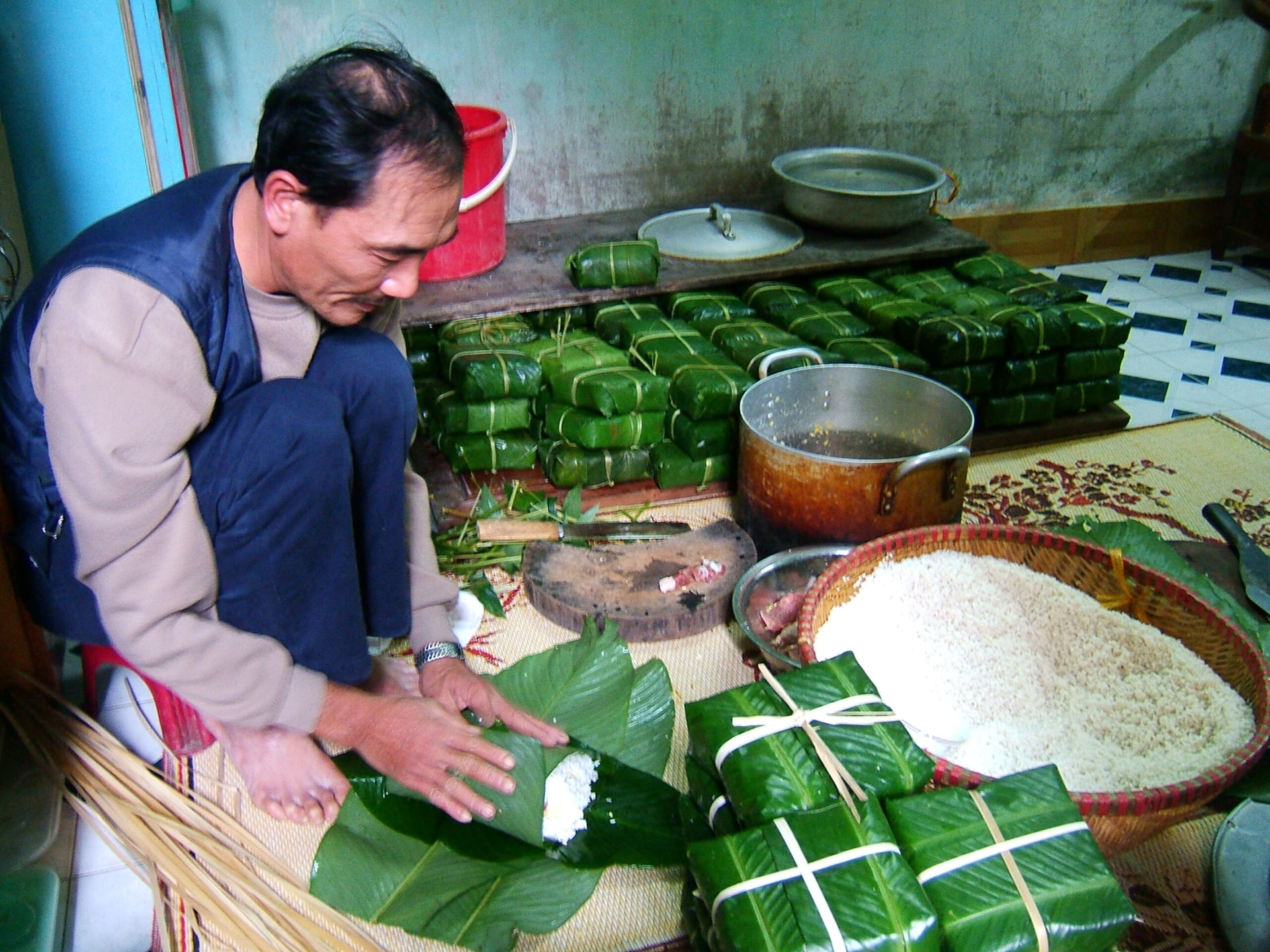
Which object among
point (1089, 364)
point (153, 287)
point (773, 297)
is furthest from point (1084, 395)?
point (153, 287)

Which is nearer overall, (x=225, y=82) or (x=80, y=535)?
(x=80, y=535)

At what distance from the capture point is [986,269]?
3193mm

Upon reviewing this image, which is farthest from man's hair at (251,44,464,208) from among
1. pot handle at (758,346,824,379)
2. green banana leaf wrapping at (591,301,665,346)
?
green banana leaf wrapping at (591,301,665,346)

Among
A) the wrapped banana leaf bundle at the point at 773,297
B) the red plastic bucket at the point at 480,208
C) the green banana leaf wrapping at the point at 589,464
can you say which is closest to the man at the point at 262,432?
the green banana leaf wrapping at the point at 589,464

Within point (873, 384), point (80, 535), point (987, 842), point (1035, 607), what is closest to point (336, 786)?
point (80, 535)

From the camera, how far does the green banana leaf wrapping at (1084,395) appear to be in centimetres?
299

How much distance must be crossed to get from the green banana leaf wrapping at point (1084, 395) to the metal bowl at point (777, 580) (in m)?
1.15

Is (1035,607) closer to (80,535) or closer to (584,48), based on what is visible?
(80,535)

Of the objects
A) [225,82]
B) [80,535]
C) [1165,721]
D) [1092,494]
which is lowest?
[1092,494]

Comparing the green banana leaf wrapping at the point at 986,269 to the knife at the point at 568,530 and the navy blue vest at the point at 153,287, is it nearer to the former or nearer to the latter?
the knife at the point at 568,530

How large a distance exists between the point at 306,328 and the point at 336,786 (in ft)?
2.30

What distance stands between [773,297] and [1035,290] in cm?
76

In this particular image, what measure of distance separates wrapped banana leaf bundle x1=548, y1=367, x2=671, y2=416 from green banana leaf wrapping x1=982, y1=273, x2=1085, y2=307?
115 centimetres

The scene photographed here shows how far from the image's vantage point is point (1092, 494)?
2.75 metres
